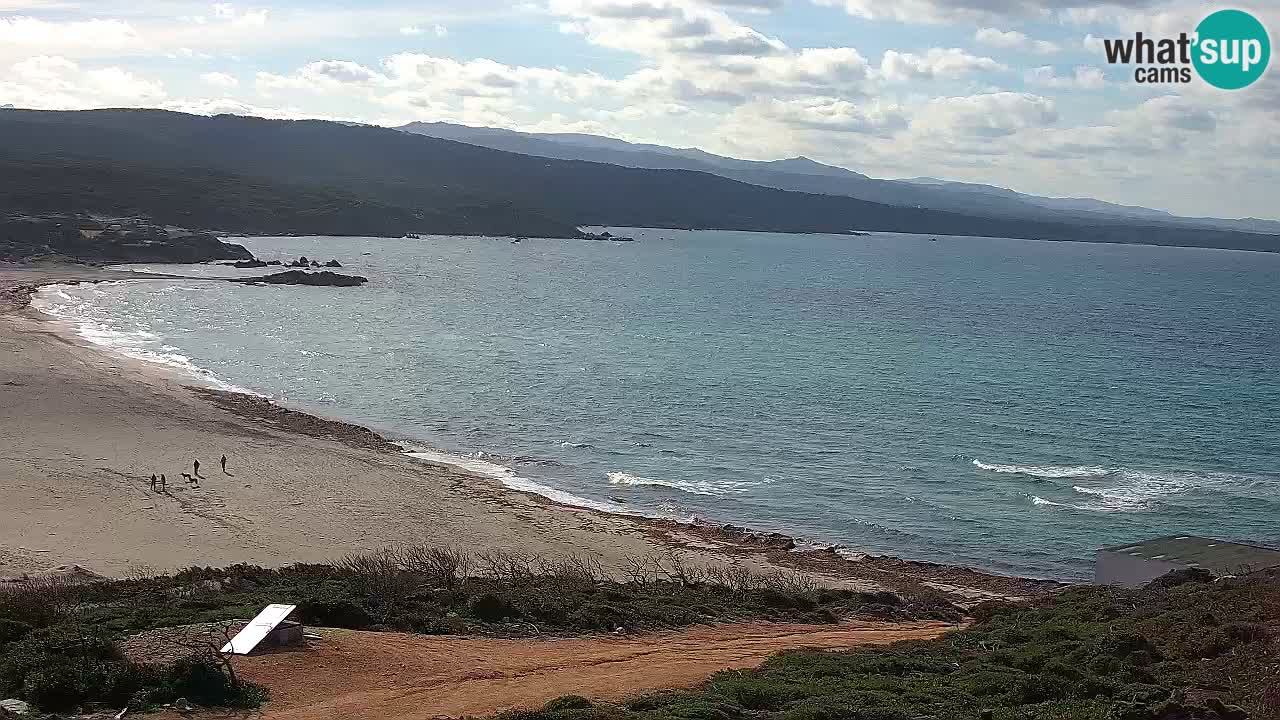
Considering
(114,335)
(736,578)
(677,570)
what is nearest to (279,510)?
(677,570)

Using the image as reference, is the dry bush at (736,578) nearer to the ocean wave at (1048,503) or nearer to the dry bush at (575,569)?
the dry bush at (575,569)

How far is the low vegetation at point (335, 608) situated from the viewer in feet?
40.4

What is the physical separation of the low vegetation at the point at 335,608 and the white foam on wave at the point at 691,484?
33.2 feet

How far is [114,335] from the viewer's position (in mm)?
56594

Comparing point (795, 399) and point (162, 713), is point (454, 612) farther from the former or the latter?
point (795, 399)

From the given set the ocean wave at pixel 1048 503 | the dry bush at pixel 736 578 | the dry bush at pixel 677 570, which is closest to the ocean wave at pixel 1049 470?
the ocean wave at pixel 1048 503

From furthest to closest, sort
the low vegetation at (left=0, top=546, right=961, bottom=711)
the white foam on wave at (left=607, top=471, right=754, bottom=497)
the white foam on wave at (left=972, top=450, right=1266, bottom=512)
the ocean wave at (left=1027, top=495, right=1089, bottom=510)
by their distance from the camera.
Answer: the white foam on wave at (left=607, top=471, right=754, bottom=497)
the white foam on wave at (left=972, top=450, right=1266, bottom=512)
the ocean wave at (left=1027, top=495, right=1089, bottom=510)
the low vegetation at (left=0, top=546, right=961, bottom=711)

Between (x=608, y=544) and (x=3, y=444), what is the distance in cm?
1888

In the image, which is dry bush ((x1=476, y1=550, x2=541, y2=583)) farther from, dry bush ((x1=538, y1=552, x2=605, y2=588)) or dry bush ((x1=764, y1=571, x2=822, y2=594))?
dry bush ((x1=764, y1=571, x2=822, y2=594))

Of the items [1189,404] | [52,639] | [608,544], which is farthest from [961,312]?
[52,639]

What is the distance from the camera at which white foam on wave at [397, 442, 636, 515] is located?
31.0 metres

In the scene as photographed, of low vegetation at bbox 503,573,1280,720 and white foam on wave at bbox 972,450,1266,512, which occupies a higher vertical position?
low vegetation at bbox 503,573,1280,720

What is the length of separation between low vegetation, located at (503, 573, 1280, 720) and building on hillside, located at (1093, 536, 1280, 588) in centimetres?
616

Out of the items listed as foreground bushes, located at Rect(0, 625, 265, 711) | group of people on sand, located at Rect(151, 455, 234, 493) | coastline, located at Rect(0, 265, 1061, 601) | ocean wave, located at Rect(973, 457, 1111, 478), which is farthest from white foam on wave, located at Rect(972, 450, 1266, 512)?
foreground bushes, located at Rect(0, 625, 265, 711)
